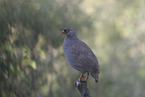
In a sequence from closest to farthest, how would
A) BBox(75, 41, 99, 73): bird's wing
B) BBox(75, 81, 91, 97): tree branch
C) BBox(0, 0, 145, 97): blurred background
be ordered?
BBox(75, 81, 91, 97): tree branch → BBox(75, 41, 99, 73): bird's wing → BBox(0, 0, 145, 97): blurred background

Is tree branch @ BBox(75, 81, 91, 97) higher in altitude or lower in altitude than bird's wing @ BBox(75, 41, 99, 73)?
lower

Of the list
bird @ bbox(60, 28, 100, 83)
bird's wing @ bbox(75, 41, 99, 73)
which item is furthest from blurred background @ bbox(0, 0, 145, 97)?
bird's wing @ bbox(75, 41, 99, 73)

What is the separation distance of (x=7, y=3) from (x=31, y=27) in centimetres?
418

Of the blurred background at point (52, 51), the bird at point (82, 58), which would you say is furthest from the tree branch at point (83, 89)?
the blurred background at point (52, 51)

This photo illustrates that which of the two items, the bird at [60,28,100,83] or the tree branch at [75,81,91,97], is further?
the bird at [60,28,100,83]

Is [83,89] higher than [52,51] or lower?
lower

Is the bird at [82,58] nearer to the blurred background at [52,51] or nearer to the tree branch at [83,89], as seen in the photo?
the tree branch at [83,89]

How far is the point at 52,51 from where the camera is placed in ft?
51.1

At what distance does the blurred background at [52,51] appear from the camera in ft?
26.8

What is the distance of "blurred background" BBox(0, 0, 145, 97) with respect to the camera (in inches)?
322

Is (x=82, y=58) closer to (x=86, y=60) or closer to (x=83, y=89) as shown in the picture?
(x=86, y=60)

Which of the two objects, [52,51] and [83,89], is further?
[52,51]

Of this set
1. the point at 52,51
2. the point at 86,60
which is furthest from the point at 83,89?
the point at 52,51

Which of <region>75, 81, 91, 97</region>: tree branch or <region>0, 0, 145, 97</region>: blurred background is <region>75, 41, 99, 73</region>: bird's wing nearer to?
<region>75, 81, 91, 97</region>: tree branch
